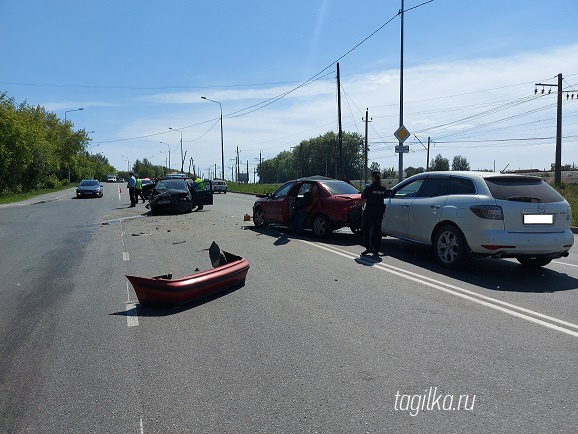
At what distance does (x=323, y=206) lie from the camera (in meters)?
12.4

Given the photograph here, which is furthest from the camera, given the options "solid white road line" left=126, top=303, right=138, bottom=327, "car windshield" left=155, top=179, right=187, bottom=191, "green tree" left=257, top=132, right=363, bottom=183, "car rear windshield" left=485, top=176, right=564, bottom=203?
"green tree" left=257, top=132, right=363, bottom=183

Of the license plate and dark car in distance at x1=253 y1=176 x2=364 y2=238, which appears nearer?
the license plate

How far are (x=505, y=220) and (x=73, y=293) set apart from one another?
647 centimetres

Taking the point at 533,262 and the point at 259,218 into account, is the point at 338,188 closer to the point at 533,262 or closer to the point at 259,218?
the point at 259,218

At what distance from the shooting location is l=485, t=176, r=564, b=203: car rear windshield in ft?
25.6

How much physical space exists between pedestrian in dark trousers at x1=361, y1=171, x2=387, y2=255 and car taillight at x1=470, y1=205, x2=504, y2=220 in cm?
235

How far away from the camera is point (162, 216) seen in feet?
67.6

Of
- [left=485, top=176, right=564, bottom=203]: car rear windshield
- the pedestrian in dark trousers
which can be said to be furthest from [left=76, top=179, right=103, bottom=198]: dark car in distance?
[left=485, top=176, right=564, bottom=203]: car rear windshield

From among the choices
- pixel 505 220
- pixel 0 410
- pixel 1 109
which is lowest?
pixel 0 410

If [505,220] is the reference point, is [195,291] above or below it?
below

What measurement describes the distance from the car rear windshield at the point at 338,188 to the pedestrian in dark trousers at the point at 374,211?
8.24 ft

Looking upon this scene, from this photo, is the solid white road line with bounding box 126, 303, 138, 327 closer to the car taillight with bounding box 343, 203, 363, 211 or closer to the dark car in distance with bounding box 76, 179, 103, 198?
the car taillight with bounding box 343, 203, 363, 211

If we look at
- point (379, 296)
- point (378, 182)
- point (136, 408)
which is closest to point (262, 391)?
point (136, 408)

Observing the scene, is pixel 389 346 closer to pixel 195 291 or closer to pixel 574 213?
pixel 195 291
